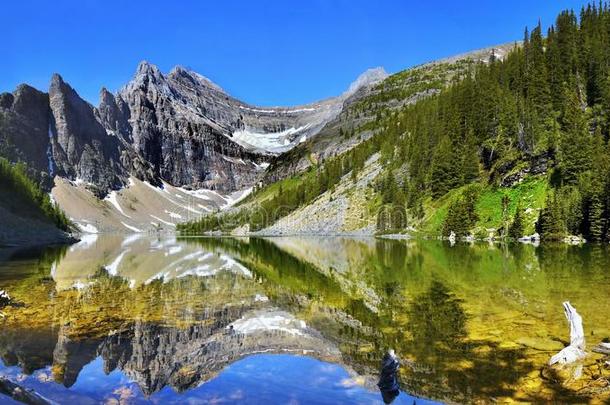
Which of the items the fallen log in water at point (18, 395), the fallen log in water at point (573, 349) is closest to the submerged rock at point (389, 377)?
the fallen log in water at point (573, 349)

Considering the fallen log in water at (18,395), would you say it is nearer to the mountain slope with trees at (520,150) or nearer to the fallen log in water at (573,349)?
the fallen log in water at (573,349)

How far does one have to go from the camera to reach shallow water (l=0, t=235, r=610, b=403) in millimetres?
13797

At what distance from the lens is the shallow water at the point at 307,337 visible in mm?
13797

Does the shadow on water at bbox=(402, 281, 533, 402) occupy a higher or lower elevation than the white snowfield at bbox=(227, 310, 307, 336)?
higher

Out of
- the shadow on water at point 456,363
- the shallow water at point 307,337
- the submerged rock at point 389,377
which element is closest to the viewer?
the shadow on water at point 456,363

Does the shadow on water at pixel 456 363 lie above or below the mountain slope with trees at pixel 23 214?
below

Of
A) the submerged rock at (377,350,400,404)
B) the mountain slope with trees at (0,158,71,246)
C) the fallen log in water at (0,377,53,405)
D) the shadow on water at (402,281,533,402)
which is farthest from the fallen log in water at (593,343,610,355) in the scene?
the mountain slope with trees at (0,158,71,246)

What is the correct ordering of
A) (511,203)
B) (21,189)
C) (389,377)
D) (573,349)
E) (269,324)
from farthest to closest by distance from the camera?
(21,189) < (511,203) < (269,324) < (573,349) < (389,377)

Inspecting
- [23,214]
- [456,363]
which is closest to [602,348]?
[456,363]

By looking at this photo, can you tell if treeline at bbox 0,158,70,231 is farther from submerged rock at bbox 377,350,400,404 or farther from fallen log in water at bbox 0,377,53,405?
submerged rock at bbox 377,350,400,404

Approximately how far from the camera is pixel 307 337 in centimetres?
2075

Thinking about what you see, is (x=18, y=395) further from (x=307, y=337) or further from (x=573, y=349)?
(x=573, y=349)

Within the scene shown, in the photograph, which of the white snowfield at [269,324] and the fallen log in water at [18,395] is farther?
the white snowfield at [269,324]

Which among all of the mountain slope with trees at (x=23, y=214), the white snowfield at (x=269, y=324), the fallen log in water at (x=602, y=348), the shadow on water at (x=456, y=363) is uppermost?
the mountain slope with trees at (x=23, y=214)
